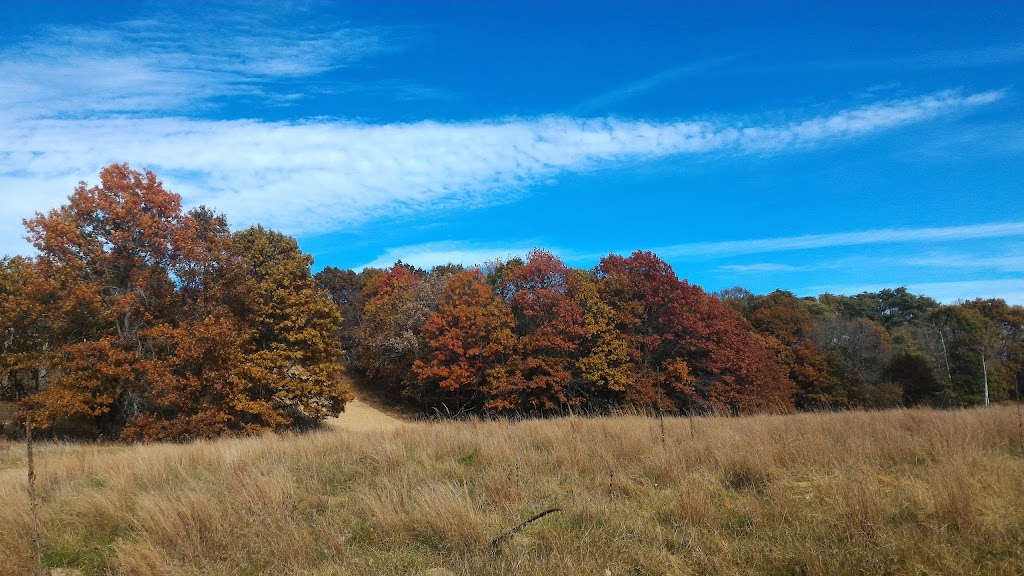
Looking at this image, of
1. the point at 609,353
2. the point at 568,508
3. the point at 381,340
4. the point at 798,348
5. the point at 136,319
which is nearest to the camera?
the point at 568,508

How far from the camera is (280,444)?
10.0 meters

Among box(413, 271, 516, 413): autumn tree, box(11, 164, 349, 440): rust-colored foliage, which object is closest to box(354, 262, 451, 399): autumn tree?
box(413, 271, 516, 413): autumn tree

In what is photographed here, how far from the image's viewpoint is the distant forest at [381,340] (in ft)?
70.6

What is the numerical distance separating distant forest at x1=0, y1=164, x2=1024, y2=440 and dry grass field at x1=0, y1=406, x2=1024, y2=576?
207 cm

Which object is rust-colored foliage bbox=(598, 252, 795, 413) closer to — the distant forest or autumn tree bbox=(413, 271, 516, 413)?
the distant forest

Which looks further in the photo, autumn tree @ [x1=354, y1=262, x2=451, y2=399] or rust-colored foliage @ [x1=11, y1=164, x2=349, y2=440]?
autumn tree @ [x1=354, y1=262, x2=451, y2=399]

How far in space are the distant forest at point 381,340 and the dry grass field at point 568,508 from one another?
6.78ft

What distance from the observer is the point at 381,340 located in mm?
39062

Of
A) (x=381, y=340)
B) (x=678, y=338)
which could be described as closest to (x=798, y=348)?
(x=678, y=338)

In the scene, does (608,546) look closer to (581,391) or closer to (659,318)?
(581,391)

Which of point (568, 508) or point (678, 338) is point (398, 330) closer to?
point (678, 338)

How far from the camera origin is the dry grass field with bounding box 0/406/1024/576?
438cm

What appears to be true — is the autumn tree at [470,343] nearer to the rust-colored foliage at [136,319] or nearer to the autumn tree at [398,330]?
the autumn tree at [398,330]

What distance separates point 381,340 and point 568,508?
3512 centimetres
